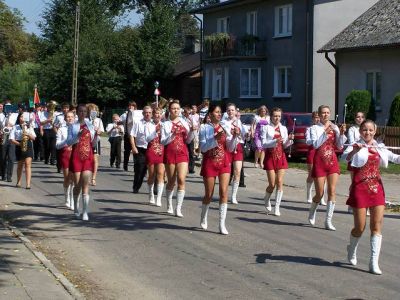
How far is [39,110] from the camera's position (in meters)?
26.6

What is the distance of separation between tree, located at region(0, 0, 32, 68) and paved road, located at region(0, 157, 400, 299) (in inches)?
2233

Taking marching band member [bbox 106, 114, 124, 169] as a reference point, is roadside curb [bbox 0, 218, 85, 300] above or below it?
below

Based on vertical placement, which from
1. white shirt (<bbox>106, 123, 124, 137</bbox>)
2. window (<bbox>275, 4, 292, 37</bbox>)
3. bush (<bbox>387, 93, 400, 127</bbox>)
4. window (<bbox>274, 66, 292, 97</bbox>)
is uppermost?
window (<bbox>275, 4, 292, 37</bbox>)

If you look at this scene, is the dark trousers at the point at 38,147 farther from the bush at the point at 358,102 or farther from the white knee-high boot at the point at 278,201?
the white knee-high boot at the point at 278,201

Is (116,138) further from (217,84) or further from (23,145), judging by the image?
(217,84)

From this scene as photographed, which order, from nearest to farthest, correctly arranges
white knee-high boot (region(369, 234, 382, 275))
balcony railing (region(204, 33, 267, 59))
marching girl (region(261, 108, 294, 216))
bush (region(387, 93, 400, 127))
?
1. white knee-high boot (region(369, 234, 382, 275))
2. marching girl (region(261, 108, 294, 216))
3. bush (region(387, 93, 400, 127))
4. balcony railing (region(204, 33, 267, 59))

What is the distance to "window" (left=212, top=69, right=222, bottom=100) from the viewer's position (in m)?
46.8

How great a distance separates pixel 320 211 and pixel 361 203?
18.5 feet

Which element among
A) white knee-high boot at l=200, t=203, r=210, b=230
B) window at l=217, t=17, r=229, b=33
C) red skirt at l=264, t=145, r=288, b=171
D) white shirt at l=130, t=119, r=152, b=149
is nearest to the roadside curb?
white knee-high boot at l=200, t=203, r=210, b=230

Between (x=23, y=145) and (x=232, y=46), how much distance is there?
27353 mm

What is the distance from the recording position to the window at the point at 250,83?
43.8 meters

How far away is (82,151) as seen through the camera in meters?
13.2

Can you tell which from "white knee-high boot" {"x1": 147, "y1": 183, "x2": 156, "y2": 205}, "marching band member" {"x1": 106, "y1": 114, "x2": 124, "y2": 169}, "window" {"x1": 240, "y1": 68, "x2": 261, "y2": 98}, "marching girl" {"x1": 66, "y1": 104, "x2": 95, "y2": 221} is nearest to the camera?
"marching girl" {"x1": 66, "y1": 104, "x2": 95, "y2": 221}

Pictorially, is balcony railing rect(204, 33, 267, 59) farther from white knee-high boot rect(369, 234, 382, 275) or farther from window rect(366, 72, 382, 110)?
white knee-high boot rect(369, 234, 382, 275)
